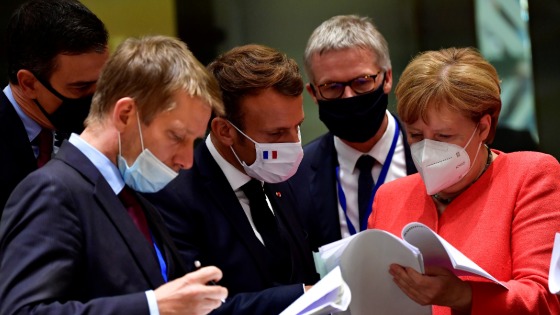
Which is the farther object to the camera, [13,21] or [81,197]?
[13,21]

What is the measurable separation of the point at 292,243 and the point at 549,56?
9.00 ft

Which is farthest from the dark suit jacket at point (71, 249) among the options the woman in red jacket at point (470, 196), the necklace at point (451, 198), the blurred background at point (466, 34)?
the blurred background at point (466, 34)

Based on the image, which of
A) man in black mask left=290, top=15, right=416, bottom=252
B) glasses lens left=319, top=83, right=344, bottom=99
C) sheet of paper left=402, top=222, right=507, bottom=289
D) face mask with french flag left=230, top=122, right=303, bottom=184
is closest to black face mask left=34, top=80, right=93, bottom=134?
face mask with french flag left=230, top=122, right=303, bottom=184

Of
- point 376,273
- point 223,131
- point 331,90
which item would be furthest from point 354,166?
point 376,273

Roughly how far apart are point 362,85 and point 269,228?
99 cm

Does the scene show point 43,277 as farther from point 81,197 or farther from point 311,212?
point 311,212

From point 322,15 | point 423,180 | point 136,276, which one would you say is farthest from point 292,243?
point 322,15

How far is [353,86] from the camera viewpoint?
162 inches

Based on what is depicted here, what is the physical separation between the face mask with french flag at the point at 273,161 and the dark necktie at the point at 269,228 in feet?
0.16

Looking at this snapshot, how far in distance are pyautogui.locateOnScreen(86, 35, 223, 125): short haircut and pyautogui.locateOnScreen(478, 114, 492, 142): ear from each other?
1.05 meters

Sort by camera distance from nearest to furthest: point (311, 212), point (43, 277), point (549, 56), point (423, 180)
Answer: point (43, 277) < point (423, 180) < point (311, 212) < point (549, 56)

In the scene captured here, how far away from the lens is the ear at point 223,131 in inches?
134

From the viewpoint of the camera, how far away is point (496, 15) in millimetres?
5578

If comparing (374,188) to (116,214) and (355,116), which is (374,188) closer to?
(355,116)
